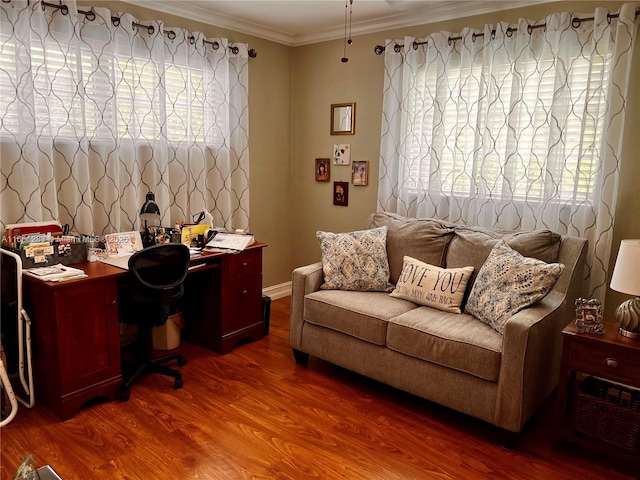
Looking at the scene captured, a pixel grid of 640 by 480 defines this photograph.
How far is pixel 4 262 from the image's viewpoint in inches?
110

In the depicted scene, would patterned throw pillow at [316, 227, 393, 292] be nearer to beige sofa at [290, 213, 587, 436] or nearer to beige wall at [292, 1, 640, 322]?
beige sofa at [290, 213, 587, 436]

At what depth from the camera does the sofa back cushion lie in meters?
2.84

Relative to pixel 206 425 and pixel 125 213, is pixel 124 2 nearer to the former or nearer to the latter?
pixel 125 213

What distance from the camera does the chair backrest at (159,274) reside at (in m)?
2.72

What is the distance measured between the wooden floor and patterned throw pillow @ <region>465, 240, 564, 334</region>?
0.63m

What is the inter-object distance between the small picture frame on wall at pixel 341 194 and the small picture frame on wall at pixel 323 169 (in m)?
0.11

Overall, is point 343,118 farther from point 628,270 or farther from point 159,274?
point 628,270

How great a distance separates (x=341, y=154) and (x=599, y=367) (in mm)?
2650

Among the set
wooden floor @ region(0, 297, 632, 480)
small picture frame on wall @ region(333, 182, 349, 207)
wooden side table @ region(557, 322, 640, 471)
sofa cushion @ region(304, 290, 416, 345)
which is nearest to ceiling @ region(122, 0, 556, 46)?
small picture frame on wall @ region(333, 182, 349, 207)

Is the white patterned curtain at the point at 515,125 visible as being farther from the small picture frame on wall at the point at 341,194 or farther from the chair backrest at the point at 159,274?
the chair backrest at the point at 159,274

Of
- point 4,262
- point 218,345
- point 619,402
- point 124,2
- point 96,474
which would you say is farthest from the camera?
point 218,345

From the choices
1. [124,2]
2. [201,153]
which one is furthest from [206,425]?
[124,2]

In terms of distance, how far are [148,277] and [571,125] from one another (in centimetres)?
272

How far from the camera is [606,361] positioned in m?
2.26
